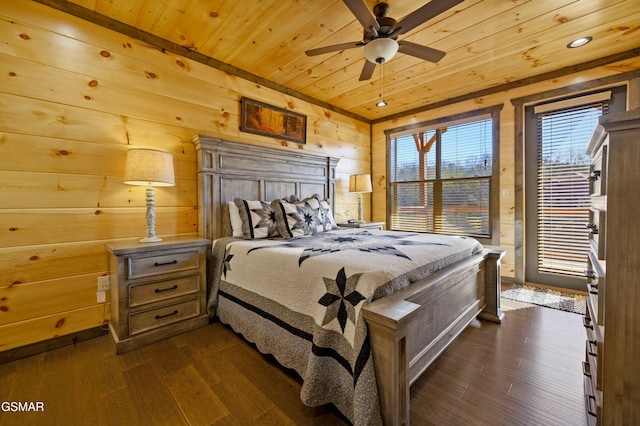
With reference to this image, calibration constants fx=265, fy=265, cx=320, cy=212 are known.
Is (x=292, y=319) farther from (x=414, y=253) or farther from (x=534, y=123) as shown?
(x=534, y=123)

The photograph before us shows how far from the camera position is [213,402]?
4.66 feet

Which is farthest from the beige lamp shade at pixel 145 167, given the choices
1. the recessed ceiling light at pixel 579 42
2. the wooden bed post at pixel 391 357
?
the recessed ceiling light at pixel 579 42

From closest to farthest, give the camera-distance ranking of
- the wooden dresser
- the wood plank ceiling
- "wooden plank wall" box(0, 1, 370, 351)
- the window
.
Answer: the wooden dresser < "wooden plank wall" box(0, 1, 370, 351) < the wood plank ceiling < the window

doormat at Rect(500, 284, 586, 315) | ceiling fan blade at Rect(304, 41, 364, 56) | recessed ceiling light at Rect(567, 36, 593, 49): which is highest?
recessed ceiling light at Rect(567, 36, 593, 49)

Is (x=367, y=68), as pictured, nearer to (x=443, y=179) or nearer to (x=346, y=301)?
(x=346, y=301)

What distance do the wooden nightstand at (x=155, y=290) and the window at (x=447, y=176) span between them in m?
3.26

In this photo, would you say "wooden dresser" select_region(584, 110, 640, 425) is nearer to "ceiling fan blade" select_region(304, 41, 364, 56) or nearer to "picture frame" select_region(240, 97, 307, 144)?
"ceiling fan blade" select_region(304, 41, 364, 56)

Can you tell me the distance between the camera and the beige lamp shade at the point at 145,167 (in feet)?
6.63

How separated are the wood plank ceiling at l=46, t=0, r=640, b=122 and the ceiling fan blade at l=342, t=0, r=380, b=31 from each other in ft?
1.19

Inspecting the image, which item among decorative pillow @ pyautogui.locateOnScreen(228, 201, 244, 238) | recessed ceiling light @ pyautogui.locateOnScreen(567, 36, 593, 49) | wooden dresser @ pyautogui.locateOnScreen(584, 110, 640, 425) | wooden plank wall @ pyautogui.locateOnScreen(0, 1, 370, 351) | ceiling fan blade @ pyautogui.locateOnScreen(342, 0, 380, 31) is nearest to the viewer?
wooden dresser @ pyautogui.locateOnScreen(584, 110, 640, 425)

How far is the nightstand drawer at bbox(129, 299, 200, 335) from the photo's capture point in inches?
76.3

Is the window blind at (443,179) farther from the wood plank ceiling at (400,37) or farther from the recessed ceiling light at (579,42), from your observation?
the recessed ceiling light at (579,42)

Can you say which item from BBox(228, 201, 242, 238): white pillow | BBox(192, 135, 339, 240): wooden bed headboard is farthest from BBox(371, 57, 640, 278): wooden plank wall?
BBox(228, 201, 242, 238): white pillow

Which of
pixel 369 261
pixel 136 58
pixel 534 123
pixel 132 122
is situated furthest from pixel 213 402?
pixel 534 123
